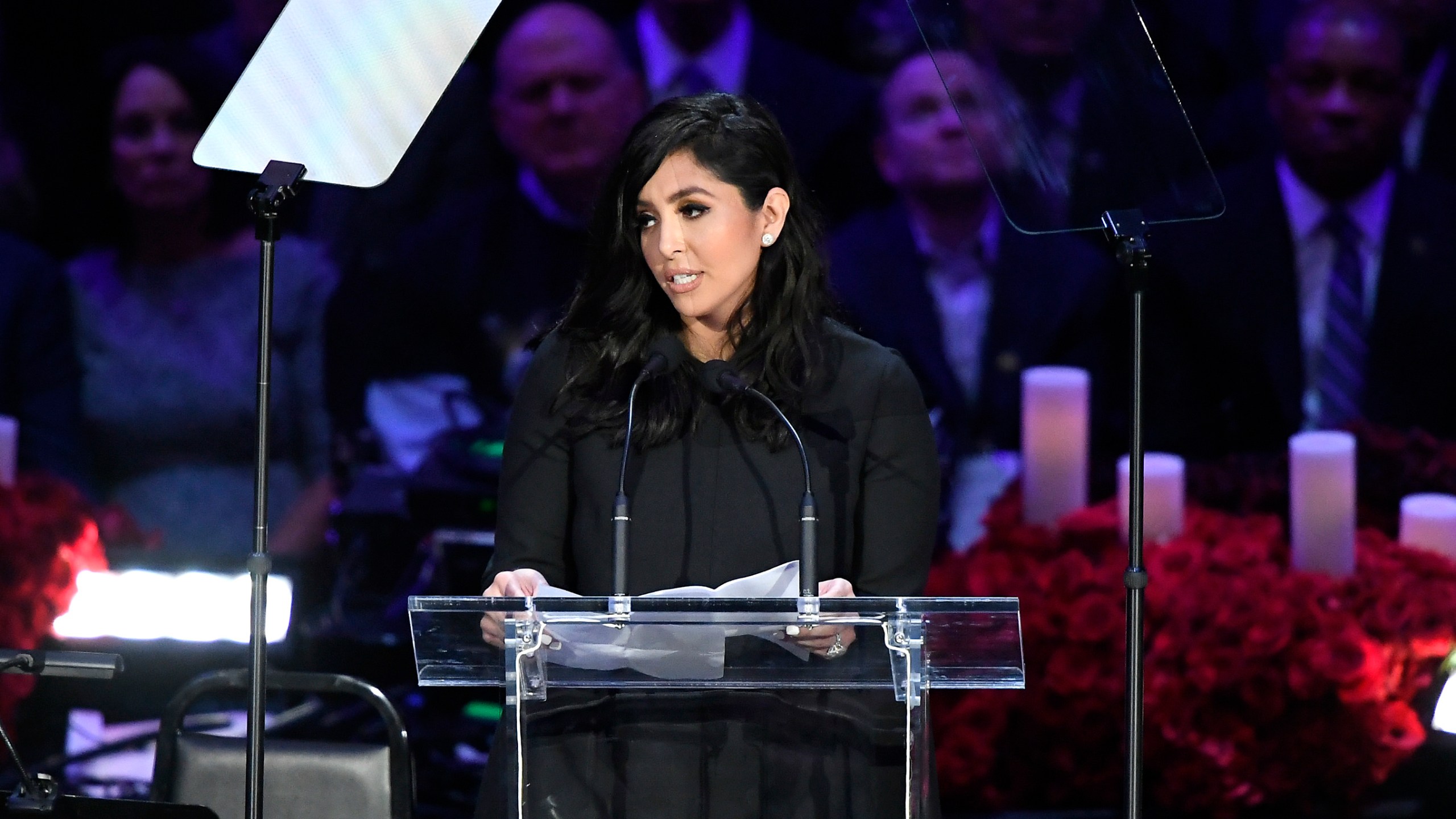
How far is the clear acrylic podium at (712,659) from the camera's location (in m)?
1.90

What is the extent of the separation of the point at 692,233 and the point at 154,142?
244cm

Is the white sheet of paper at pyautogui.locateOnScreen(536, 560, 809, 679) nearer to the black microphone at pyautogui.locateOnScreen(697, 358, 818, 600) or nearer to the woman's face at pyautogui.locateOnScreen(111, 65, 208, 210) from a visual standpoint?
the black microphone at pyautogui.locateOnScreen(697, 358, 818, 600)

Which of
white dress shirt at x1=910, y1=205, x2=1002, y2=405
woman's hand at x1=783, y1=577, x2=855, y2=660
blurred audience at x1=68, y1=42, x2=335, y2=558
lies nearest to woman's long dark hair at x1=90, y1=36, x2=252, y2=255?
blurred audience at x1=68, y1=42, x2=335, y2=558

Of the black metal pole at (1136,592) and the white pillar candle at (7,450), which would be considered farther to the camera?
the white pillar candle at (7,450)

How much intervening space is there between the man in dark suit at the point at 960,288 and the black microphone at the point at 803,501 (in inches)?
77.4

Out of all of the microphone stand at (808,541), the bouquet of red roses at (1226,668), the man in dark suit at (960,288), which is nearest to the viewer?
the microphone stand at (808,541)

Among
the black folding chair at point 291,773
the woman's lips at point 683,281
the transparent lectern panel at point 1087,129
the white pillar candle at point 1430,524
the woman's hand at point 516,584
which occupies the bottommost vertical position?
the black folding chair at point 291,773

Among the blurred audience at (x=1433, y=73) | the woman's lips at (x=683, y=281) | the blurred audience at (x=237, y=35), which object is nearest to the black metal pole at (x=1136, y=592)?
the woman's lips at (x=683, y=281)

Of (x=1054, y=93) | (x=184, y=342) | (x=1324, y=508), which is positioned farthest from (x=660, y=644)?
(x=184, y=342)

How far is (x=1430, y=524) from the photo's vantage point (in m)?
3.80

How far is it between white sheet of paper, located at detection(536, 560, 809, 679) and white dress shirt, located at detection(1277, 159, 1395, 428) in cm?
255

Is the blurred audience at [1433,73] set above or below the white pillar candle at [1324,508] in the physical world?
above

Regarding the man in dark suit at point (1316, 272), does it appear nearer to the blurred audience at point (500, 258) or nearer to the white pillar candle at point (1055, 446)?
the white pillar candle at point (1055, 446)

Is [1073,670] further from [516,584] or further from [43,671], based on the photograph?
[43,671]
